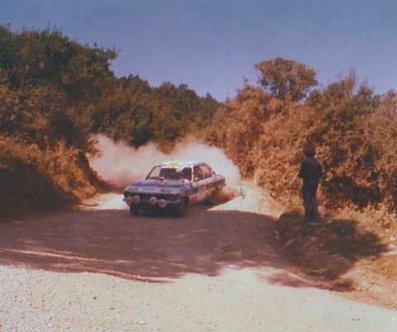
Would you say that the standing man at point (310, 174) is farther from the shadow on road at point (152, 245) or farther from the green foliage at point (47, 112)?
the green foliage at point (47, 112)

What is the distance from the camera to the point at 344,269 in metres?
11.1

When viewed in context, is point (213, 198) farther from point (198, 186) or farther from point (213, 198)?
point (198, 186)

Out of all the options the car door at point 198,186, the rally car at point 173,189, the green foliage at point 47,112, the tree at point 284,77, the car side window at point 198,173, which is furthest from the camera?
the tree at point 284,77

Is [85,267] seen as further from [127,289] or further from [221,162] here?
[221,162]

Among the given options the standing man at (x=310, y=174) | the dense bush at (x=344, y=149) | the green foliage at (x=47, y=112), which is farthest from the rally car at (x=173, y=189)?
the standing man at (x=310, y=174)

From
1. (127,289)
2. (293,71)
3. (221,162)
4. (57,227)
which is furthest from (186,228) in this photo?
(293,71)

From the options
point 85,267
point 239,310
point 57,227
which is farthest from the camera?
point 57,227

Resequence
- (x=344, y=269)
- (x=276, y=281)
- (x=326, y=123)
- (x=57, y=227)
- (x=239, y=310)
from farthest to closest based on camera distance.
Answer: (x=326, y=123) < (x=57, y=227) < (x=344, y=269) < (x=276, y=281) < (x=239, y=310)

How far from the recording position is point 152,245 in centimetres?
1234

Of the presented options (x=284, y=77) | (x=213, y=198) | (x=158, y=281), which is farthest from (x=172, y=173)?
(x=284, y=77)

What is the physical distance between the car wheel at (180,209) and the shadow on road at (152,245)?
0.69 ft

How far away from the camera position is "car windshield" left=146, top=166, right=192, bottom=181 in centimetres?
1726

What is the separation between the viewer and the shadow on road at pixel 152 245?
9766mm

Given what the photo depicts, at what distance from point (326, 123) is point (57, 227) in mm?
A: 7718
